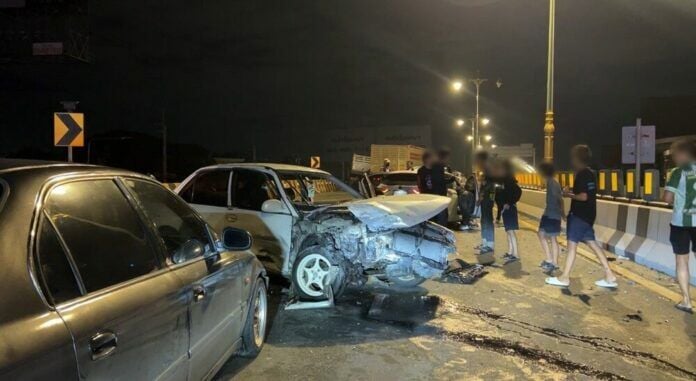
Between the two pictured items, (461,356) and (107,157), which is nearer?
(461,356)

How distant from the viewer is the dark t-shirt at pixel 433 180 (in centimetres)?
1073

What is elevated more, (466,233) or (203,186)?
(203,186)

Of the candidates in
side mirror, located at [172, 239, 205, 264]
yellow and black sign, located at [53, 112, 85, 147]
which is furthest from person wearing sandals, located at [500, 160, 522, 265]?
yellow and black sign, located at [53, 112, 85, 147]

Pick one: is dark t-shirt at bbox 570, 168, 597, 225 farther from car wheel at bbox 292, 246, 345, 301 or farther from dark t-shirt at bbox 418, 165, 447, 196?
dark t-shirt at bbox 418, 165, 447, 196

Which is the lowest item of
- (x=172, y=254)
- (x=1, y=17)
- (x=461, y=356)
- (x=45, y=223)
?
(x=461, y=356)

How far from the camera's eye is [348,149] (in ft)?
260

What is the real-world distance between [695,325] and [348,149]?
7402 cm

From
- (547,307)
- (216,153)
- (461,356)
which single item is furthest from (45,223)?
(216,153)

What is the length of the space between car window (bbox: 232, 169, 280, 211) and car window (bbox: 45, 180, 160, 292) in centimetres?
418

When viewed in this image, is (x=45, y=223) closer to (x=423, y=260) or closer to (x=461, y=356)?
(x=461, y=356)

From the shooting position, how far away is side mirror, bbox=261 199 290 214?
21.4 ft

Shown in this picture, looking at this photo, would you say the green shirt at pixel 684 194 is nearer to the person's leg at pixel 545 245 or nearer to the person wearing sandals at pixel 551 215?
the person wearing sandals at pixel 551 215

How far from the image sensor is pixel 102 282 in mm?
2461

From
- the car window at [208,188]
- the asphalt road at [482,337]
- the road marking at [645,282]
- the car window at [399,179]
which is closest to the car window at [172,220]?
the asphalt road at [482,337]
